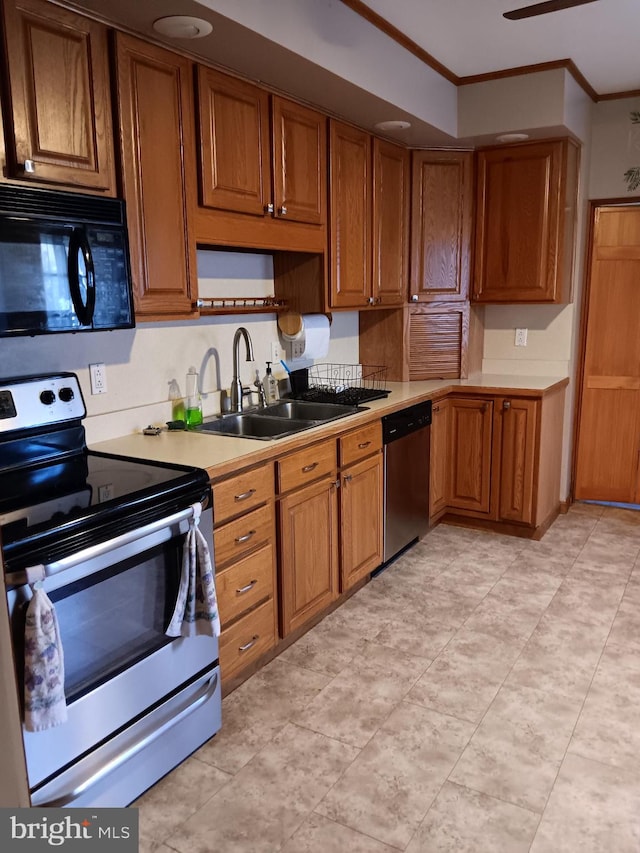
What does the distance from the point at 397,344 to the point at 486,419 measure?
2.36 feet

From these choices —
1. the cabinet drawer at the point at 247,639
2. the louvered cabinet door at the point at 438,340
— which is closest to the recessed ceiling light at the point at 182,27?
the cabinet drawer at the point at 247,639

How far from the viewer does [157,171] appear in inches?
89.2

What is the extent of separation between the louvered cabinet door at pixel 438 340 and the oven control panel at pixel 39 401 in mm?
2398

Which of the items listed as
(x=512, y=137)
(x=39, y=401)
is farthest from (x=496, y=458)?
(x=39, y=401)

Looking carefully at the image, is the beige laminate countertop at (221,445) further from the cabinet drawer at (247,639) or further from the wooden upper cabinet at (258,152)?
the wooden upper cabinet at (258,152)

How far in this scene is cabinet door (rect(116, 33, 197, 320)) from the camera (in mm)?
2150

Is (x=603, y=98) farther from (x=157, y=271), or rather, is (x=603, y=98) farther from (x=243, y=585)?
(x=243, y=585)

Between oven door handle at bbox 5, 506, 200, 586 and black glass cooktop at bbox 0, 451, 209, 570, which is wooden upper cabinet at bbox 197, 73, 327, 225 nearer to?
black glass cooktop at bbox 0, 451, 209, 570

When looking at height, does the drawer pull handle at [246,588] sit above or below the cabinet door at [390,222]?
below

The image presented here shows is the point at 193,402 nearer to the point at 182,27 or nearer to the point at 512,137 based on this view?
the point at 182,27

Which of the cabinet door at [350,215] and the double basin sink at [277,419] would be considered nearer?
the double basin sink at [277,419]

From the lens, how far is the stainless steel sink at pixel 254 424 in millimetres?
2906

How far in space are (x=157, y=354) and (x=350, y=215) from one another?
1310mm

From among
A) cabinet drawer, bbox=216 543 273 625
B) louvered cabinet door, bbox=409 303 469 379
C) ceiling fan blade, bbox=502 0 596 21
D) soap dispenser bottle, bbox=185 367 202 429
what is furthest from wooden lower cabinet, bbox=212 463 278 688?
louvered cabinet door, bbox=409 303 469 379
